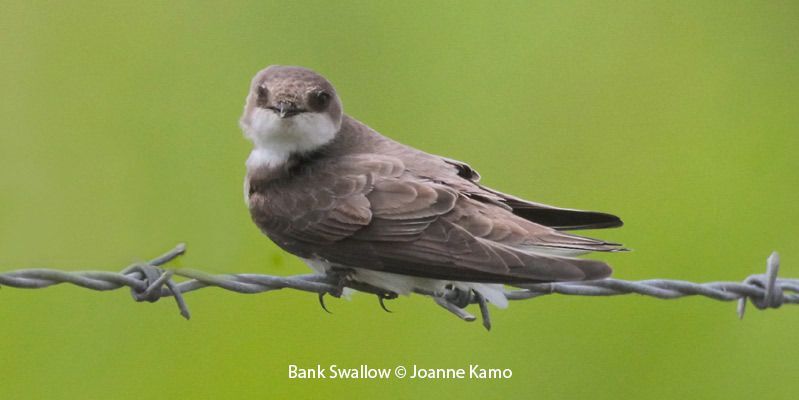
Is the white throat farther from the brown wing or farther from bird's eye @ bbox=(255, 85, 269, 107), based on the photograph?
the brown wing

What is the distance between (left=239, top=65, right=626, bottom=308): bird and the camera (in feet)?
14.2

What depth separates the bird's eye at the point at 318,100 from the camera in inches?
195

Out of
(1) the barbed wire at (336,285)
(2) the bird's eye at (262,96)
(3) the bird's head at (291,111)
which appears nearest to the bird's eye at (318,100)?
(3) the bird's head at (291,111)

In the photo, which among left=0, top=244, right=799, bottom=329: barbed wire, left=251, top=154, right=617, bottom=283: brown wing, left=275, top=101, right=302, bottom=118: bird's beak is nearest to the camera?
left=0, top=244, right=799, bottom=329: barbed wire

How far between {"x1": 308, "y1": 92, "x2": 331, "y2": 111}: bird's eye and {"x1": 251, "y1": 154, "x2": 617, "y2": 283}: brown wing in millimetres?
246

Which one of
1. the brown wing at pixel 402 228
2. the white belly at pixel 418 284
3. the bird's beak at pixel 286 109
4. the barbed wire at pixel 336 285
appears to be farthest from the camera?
the bird's beak at pixel 286 109

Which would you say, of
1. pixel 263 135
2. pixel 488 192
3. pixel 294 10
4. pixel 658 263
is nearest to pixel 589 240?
pixel 488 192

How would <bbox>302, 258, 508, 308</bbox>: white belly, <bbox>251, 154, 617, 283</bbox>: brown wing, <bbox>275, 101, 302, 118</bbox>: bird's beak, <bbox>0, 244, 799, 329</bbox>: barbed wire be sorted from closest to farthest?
<bbox>0, 244, 799, 329</bbox>: barbed wire, <bbox>251, 154, 617, 283</bbox>: brown wing, <bbox>302, 258, 508, 308</bbox>: white belly, <bbox>275, 101, 302, 118</bbox>: bird's beak

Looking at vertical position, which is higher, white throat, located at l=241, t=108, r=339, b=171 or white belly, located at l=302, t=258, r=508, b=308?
white throat, located at l=241, t=108, r=339, b=171

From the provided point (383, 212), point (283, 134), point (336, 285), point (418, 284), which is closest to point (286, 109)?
point (283, 134)

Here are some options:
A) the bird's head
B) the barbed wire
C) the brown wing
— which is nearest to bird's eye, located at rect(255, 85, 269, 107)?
the bird's head

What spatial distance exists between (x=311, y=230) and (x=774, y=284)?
67.1 inches

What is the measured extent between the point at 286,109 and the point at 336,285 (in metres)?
0.76

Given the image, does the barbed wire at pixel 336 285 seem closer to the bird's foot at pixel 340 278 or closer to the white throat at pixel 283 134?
the bird's foot at pixel 340 278
